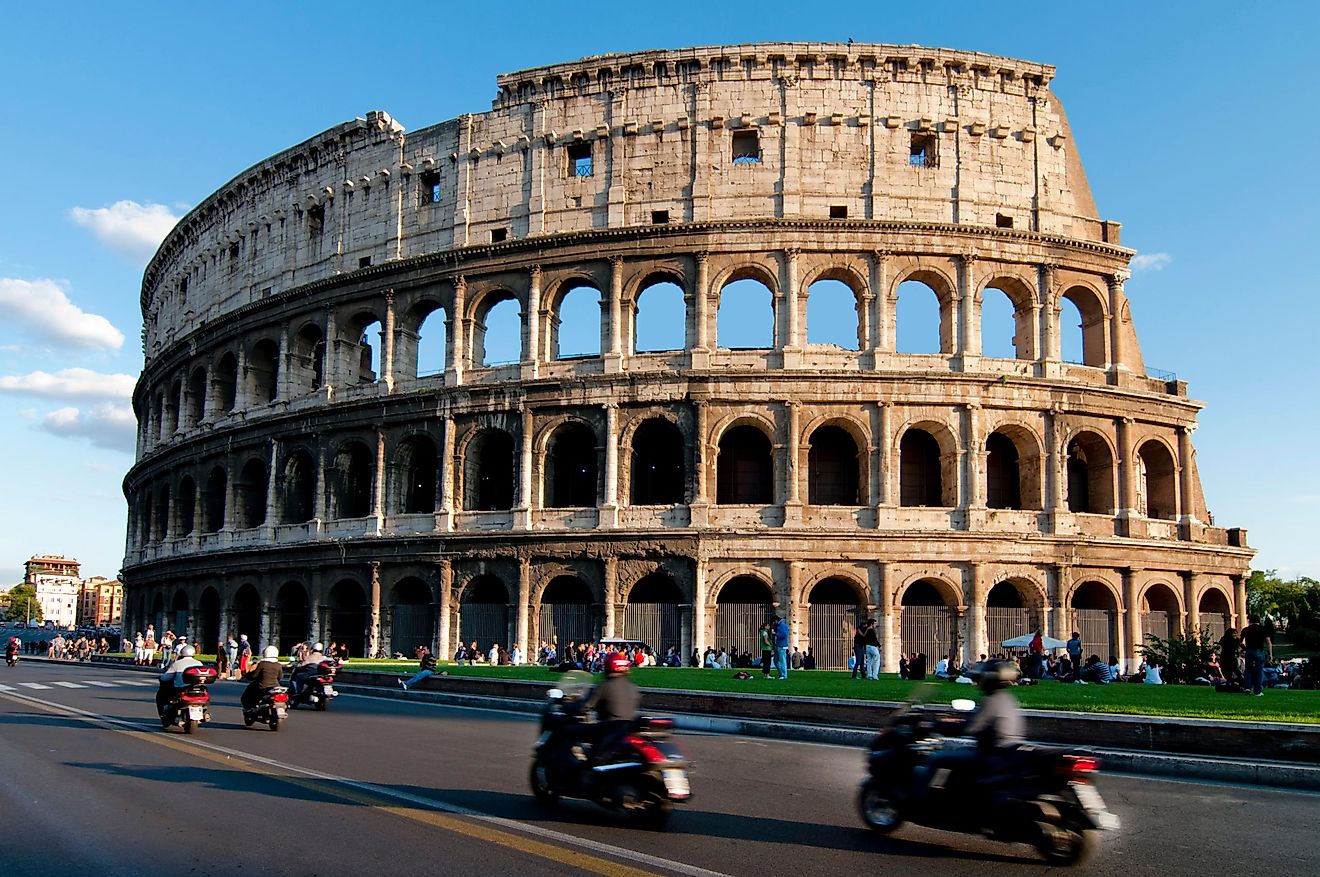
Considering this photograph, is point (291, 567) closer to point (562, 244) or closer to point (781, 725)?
point (562, 244)

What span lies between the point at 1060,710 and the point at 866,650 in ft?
31.7

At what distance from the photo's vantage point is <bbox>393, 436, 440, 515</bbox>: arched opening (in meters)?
34.3

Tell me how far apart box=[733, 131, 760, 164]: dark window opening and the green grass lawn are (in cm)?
1588

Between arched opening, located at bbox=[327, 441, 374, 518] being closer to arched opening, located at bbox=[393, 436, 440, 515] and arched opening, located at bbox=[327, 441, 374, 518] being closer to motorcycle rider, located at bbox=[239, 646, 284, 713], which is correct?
arched opening, located at bbox=[393, 436, 440, 515]

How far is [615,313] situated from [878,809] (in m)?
25.1

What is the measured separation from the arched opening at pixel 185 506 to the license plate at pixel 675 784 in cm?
3892

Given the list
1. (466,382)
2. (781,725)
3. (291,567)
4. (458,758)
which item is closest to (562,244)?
(466,382)

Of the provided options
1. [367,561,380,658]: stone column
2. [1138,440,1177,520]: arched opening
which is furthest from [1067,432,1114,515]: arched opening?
[367,561,380,658]: stone column

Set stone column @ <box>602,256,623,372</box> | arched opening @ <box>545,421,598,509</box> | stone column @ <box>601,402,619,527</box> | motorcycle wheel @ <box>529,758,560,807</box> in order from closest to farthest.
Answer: motorcycle wheel @ <box>529,758,560,807</box> → stone column @ <box>601,402,619,527</box> → stone column @ <box>602,256,623,372</box> → arched opening @ <box>545,421,598,509</box>

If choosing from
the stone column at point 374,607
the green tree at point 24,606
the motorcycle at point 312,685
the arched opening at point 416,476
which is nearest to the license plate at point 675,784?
the motorcycle at point 312,685

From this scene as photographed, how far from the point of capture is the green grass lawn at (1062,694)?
13.9 m

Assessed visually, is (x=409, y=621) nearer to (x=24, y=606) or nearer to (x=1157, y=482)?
(x=1157, y=482)

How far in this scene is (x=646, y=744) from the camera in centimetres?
770

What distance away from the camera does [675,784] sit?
7633 mm
